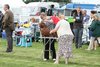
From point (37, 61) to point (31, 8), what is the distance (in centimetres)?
1981

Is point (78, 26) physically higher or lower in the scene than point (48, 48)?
higher

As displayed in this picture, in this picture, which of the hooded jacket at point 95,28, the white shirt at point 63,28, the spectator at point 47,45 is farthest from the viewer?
the hooded jacket at point 95,28

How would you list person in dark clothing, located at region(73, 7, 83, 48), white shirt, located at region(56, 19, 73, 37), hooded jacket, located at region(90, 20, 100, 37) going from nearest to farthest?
white shirt, located at region(56, 19, 73, 37), hooded jacket, located at region(90, 20, 100, 37), person in dark clothing, located at region(73, 7, 83, 48)

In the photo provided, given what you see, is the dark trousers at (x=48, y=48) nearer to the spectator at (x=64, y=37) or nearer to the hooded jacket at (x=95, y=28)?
the spectator at (x=64, y=37)

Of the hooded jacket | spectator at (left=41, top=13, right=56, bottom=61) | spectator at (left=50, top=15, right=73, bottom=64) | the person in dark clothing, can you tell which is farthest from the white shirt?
the person in dark clothing

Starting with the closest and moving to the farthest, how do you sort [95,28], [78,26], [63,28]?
1. [63,28]
2. [95,28]
3. [78,26]

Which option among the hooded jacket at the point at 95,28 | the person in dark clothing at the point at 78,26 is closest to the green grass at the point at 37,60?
the hooded jacket at the point at 95,28

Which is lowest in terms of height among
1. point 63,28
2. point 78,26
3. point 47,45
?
point 47,45

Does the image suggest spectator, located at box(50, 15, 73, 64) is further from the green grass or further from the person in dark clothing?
the person in dark clothing

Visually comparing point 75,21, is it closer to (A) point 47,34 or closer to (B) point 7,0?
(A) point 47,34

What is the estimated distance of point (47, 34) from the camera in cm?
1418

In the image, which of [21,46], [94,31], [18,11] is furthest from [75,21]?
[18,11]

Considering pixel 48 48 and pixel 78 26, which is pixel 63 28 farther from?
pixel 78 26

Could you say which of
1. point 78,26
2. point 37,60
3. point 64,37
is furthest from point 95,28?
point 64,37
